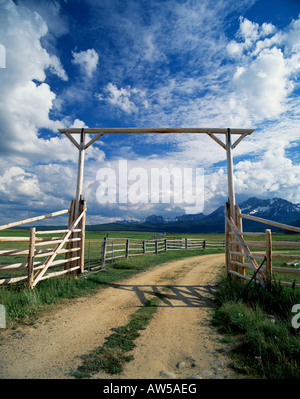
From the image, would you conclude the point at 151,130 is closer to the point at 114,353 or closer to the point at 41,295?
the point at 41,295

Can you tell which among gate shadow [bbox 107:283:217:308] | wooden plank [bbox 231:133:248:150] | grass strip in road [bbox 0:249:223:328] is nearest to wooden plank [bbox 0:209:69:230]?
grass strip in road [bbox 0:249:223:328]

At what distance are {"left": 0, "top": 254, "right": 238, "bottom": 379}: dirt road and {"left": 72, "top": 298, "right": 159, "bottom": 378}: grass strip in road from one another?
0.11m

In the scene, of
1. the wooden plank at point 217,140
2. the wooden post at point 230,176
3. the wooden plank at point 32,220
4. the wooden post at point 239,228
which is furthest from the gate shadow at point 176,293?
the wooden plank at point 217,140

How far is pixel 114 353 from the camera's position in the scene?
367 cm

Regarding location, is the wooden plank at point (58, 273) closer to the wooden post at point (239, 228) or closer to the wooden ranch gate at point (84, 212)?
the wooden ranch gate at point (84, 212)

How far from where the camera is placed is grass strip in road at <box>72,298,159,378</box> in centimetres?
325

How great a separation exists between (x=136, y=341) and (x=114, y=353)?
60cm

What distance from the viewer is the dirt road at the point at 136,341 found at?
128 inches

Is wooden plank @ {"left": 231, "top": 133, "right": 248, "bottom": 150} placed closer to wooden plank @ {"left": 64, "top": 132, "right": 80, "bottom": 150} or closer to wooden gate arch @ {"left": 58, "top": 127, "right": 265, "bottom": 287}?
wooden gate arch @ {"left": 58, "top": 127, "right": 265, "bottom": 287}

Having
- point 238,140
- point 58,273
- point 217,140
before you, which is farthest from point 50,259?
point 238,140

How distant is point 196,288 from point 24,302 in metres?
5.31
